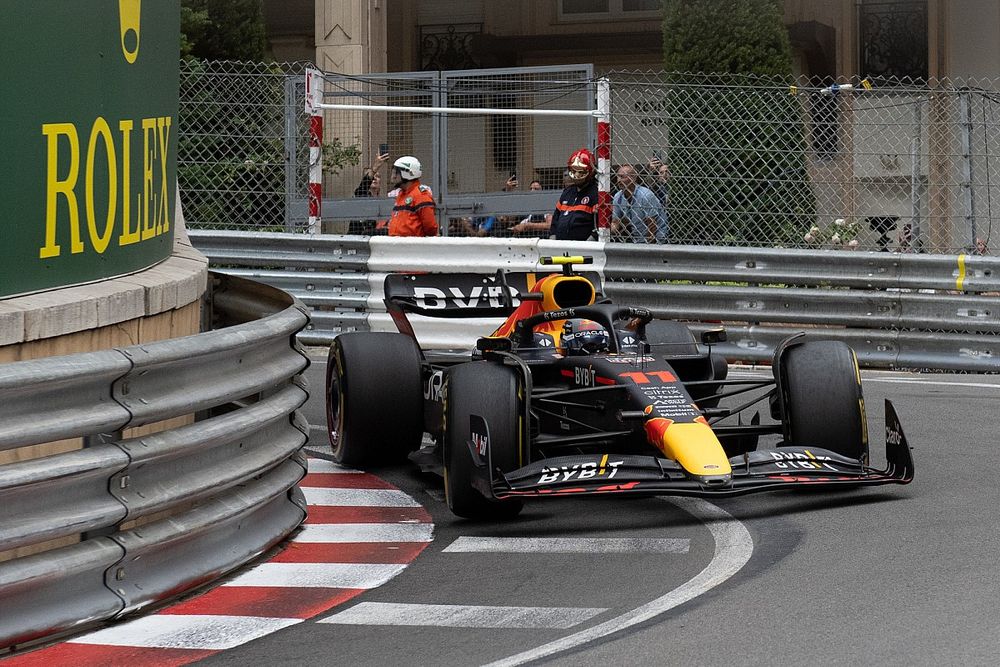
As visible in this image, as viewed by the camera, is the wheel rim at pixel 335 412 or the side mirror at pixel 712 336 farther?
the wheel rim at pixel 335 412

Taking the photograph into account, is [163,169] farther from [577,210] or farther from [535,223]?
[535,223]

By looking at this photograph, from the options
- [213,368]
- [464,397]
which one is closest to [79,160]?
[213,368]

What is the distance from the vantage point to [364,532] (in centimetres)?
652

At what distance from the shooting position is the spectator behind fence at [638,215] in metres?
12.8

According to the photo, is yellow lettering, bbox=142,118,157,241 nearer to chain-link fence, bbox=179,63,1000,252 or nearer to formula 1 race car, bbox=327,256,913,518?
formula 1 race car, bbox=327,256,913,518

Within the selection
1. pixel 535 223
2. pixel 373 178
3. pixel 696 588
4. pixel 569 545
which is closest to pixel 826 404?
pixel 569 545

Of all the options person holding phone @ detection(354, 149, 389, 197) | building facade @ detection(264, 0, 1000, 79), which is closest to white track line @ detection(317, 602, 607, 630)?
person holding phone @ detection(354, 149, 389, 197)

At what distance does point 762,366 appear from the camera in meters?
12.2

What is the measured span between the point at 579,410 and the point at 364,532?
1330 mm

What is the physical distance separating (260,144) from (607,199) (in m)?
3.21

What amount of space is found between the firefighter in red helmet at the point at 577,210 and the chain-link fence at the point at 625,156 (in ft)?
0.90

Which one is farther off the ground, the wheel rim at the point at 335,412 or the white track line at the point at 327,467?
the wheel rim at the point at 335,412

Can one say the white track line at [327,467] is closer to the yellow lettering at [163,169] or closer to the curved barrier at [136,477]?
the yellow lettering at [163,169]

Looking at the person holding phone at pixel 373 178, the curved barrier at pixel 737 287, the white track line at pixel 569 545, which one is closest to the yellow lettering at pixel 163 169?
the white track line at pixel 569 545
